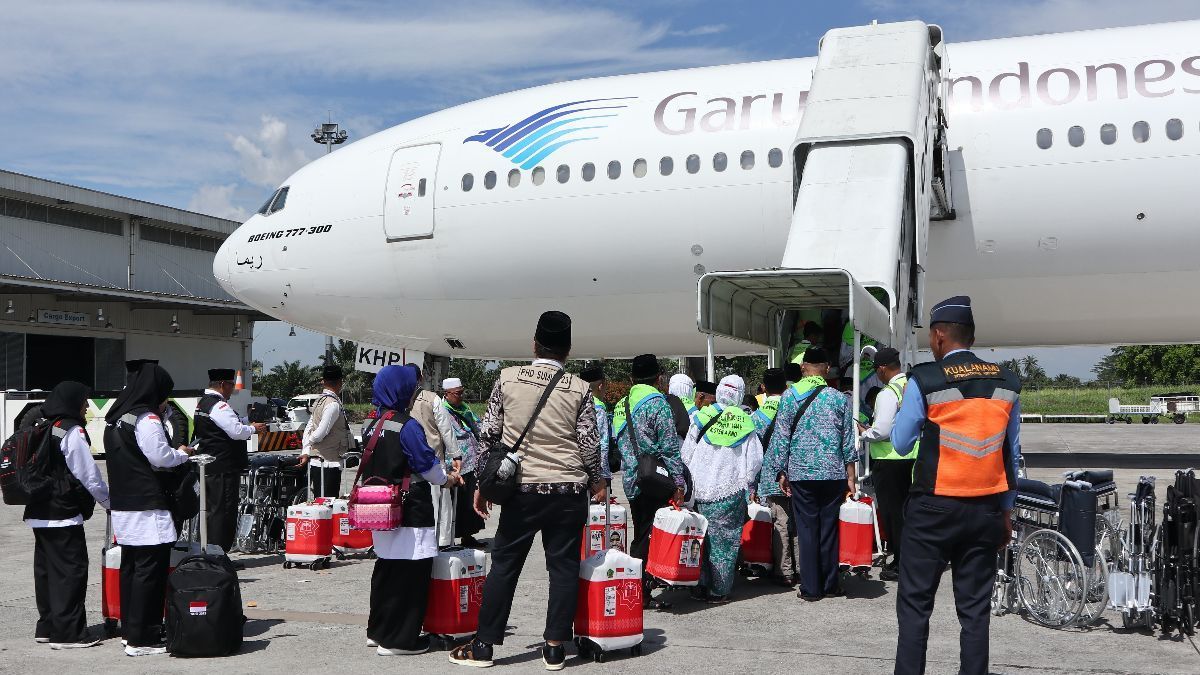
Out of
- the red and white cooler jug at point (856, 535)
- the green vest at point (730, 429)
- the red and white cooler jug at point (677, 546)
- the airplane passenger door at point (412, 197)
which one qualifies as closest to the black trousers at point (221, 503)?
the red and white cooler jug at point (677, 546)

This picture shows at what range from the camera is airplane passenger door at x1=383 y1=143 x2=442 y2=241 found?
14.6 meters

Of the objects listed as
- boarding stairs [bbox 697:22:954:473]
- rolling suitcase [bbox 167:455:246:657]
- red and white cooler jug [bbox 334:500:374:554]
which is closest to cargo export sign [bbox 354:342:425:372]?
boarding stairs [bbox 697:22:954:473]

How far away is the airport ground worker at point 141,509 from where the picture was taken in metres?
6.04

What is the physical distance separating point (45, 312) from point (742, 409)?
28201 mm

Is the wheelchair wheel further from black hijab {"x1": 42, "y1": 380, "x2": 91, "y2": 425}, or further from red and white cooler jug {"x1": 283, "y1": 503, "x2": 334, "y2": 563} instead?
black hijab {"x1": 42, "y1": 380, "x2": 91, "y2": 425}

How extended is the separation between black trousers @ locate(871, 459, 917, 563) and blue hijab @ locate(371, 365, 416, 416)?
3.45 metres

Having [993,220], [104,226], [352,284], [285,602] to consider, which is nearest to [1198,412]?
[993,220]

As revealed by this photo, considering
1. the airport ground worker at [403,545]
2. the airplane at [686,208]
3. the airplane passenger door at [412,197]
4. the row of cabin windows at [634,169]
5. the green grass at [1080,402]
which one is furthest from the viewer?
the green grass at [1080,402]

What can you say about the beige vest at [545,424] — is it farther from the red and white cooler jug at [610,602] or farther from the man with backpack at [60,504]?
the man with backpack at [60,504]

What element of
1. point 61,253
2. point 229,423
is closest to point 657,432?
point 229,423

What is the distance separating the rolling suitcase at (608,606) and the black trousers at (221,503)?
4.20m

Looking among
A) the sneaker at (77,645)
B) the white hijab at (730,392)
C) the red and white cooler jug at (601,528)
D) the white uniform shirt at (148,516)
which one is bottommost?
the sneaker at (77,645)

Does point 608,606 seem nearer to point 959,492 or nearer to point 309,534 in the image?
point 959,492

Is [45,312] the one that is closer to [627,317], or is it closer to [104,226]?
[104,226]
